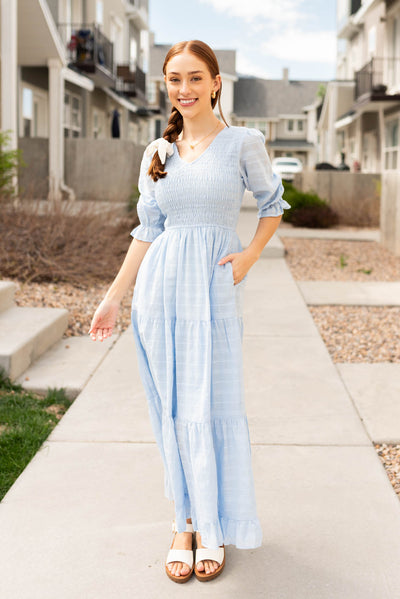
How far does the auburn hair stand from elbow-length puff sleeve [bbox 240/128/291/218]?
0.14 meters

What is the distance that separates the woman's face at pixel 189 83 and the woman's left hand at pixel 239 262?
0.48 meters

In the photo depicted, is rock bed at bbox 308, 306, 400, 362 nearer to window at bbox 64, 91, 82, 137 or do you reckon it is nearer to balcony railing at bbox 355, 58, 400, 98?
window at bbox 64, 91, 82, 137

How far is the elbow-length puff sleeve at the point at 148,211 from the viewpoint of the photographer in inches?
97.3

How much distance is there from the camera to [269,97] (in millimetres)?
52469

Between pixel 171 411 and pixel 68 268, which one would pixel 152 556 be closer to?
pixel 171 411

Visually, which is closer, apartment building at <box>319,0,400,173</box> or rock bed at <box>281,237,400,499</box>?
rock bed at <box>281,237,400,499</box>

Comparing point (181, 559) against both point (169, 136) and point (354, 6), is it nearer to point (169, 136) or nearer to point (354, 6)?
point (169, 136)

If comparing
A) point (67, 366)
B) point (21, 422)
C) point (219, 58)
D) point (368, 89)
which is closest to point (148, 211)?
point (21, 422)

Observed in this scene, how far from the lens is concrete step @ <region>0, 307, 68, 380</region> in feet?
14.8

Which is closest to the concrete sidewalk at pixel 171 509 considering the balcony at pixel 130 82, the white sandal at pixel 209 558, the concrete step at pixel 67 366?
the white sandal at pixel 209 558

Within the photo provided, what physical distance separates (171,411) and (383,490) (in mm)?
1219

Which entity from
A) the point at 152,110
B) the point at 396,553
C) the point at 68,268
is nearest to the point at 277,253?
the point at 68,268

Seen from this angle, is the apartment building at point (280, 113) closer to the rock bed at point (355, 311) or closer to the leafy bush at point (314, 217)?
the leafy bush at point (314, 217)

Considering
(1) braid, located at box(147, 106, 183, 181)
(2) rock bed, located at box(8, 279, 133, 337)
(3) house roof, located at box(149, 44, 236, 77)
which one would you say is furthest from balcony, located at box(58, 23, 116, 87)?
(3) house roof, located at box(149, 44, 236, 77)
